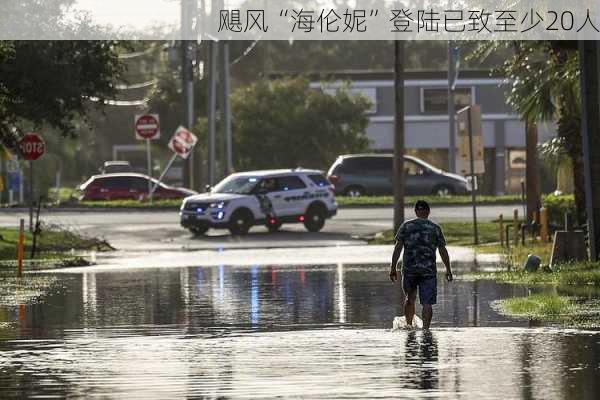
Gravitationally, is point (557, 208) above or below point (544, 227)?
above

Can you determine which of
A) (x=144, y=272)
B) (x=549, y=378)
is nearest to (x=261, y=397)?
(x=549, y=378)

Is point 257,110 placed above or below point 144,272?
above

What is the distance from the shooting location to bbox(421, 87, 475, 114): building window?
82.2m

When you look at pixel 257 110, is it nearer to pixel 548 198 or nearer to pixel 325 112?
pixel 325 112

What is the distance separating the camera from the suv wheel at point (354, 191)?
67250mm

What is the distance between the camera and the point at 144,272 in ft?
108

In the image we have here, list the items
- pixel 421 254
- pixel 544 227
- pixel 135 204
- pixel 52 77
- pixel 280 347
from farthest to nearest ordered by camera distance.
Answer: pixel 135 204
pixel 52 77
pixel 544 227
pixel 421 254
pixel 280 347

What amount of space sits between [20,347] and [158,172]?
8247 cm

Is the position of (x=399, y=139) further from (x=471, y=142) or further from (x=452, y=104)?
(x=452, y=104)

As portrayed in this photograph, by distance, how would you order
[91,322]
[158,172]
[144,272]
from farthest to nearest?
1. [158,172]
2. [144,272]
3. [91,322]

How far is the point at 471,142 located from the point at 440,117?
43.3m

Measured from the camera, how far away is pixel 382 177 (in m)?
67.1

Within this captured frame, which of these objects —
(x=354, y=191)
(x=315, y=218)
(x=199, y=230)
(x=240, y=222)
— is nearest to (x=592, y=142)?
(x=240, y=222)

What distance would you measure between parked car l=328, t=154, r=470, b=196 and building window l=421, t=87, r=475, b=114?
15.1 metres
